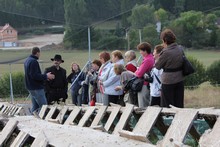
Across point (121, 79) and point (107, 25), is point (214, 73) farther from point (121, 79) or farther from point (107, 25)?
point (121, 79)

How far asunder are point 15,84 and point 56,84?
16371 mm

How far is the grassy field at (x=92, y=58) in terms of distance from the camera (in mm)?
20719

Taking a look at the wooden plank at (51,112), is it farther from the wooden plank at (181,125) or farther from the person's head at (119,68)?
the wooden plank at (181,125)

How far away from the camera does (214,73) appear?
2734 centimetres

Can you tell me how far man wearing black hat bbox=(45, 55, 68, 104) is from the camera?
13336 mm

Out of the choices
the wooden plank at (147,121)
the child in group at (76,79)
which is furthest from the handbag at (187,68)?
the child in group at (76,79)

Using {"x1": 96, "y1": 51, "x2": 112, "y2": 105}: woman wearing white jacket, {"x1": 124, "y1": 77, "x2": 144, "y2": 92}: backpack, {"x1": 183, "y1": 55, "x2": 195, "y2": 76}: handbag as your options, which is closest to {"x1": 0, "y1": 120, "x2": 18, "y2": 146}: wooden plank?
{"x1": 124, "y1": 77, "x2": 144, "y2": 92}: backpack

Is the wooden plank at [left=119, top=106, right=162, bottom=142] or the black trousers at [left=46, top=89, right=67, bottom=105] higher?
the wooden plank at [left=119, top=106, right=162, bottom=142]

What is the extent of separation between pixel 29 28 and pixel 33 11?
83 centimetres

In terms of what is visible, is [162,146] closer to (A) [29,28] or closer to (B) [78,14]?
(B) [78,14]

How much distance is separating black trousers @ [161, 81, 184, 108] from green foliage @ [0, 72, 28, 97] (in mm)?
20184

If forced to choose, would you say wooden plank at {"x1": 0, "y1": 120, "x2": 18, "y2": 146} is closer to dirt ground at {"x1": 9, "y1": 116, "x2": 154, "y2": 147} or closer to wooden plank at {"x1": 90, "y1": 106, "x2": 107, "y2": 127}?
dirt ground at {"x1": 9, "y1": 116, "x2": 154, "y2": 147}

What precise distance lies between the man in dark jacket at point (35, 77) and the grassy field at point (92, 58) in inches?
262

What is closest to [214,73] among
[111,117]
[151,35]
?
[151,35]
